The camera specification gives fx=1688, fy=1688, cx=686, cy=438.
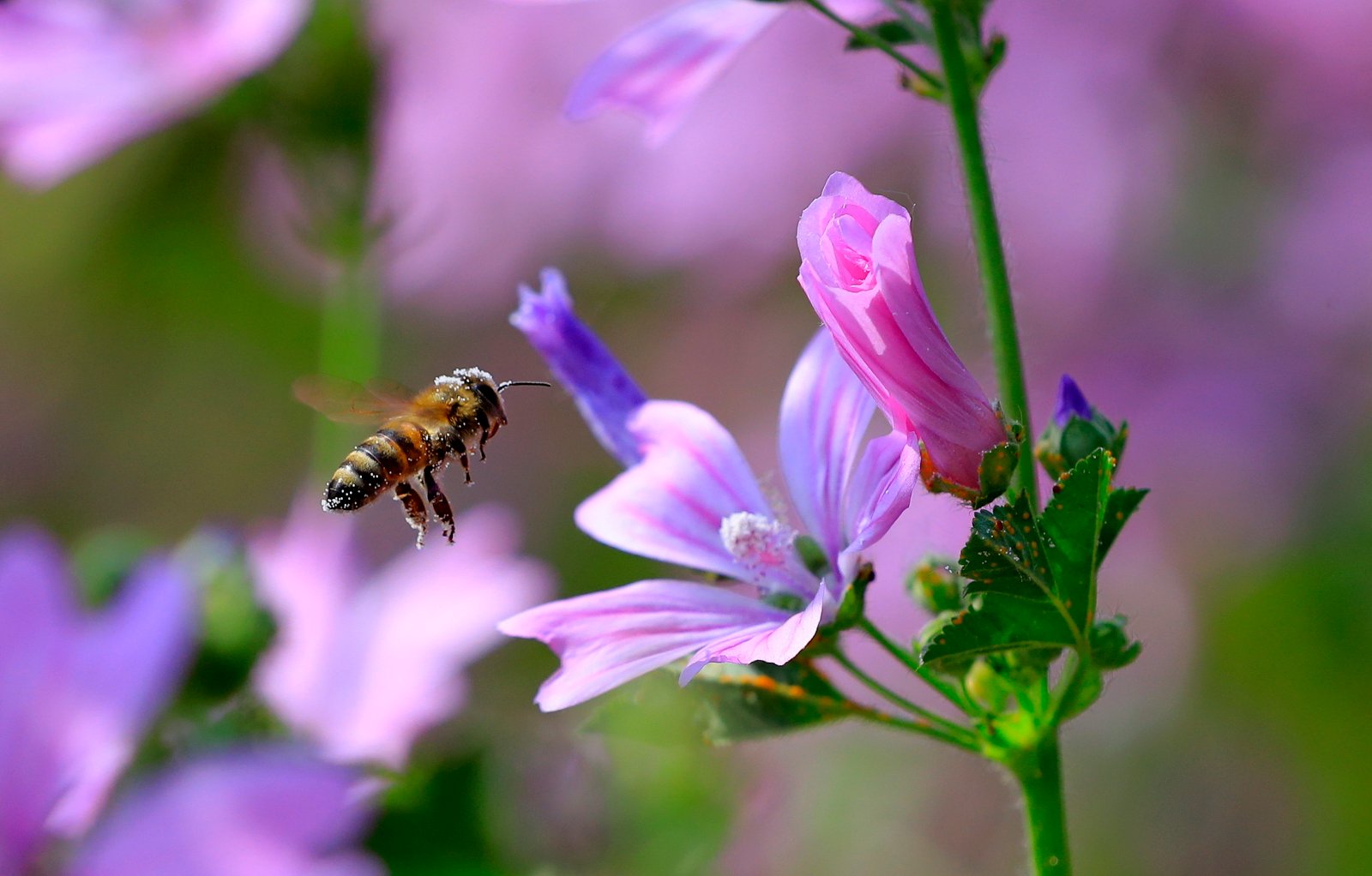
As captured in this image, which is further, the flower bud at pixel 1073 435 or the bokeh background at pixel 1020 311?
the bokeh background at pixel 1020 311

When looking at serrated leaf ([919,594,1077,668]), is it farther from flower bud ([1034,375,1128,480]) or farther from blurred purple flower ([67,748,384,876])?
blurred purple flower ([67,748,384,876])

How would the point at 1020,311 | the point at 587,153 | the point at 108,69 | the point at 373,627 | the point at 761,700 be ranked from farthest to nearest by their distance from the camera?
the point at 587,153 < the point at 1020,311 < the point at 108,69 < the point at 373,627 < the point at 761,700

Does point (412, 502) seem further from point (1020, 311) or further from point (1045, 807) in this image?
point (1020, 311)

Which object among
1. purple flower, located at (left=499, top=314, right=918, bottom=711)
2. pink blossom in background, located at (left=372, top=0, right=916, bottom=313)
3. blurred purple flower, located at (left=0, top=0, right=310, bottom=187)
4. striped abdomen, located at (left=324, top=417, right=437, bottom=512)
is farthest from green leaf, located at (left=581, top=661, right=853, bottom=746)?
pink blossom in background, located at (left=372, top=0, right=916, bottom=313)

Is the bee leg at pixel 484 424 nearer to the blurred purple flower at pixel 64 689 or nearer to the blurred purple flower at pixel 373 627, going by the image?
the blurred purple flower at pixel 373 627

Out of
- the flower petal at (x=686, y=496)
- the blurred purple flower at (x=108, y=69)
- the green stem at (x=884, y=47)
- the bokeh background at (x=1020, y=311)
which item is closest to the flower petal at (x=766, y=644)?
the flower petal at (x=686, y=496)

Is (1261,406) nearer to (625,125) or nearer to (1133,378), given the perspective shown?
(1133,378)

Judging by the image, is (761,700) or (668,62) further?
(668,62)

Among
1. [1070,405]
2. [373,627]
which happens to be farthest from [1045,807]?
[373,627]

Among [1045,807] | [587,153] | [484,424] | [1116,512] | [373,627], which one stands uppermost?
[1116,512]
